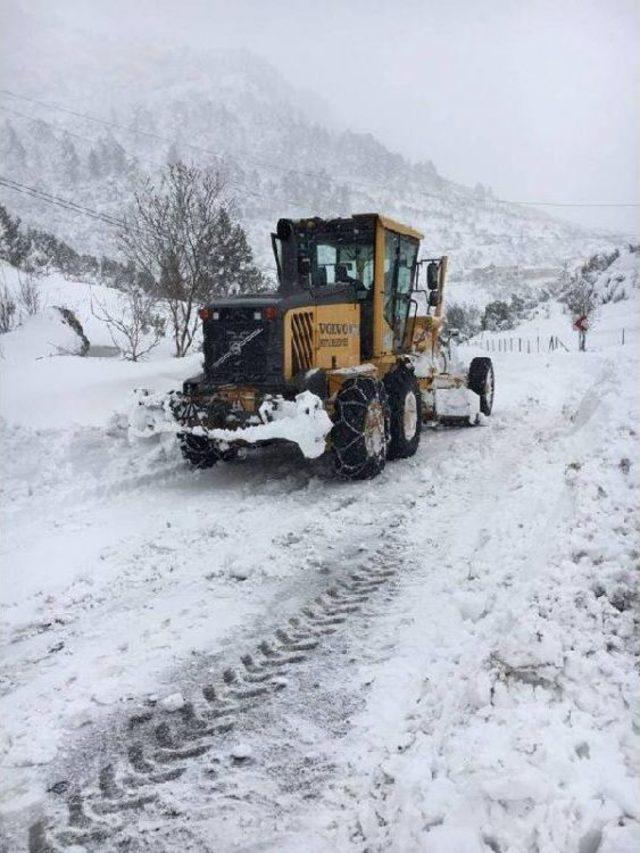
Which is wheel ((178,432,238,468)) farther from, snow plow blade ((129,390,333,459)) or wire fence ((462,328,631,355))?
wire fence ((462,328,631,355))

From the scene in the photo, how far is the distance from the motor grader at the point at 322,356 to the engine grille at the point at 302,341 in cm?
1

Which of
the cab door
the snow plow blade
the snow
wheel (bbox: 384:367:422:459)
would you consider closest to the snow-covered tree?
the cab door

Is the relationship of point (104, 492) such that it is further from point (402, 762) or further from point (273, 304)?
point (402, 762)

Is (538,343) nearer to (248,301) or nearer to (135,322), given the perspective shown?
(135,322)

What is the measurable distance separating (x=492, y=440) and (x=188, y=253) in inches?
371

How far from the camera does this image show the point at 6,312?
15766mm

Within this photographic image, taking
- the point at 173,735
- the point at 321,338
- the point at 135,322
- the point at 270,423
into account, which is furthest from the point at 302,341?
the point at 135,322

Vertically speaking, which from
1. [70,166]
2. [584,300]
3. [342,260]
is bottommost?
[342,260]

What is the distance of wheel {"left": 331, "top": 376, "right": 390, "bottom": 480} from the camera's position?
23.1 feet

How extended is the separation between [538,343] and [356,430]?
95.6ft

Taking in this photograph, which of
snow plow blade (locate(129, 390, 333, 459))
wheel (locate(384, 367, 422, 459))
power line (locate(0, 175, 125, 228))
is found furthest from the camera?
power line (locate(0, 175, 125, 228))

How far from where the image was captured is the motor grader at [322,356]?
682 centimetres

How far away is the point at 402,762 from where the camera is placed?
2.60m

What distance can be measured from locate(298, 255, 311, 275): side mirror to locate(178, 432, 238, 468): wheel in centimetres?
246
